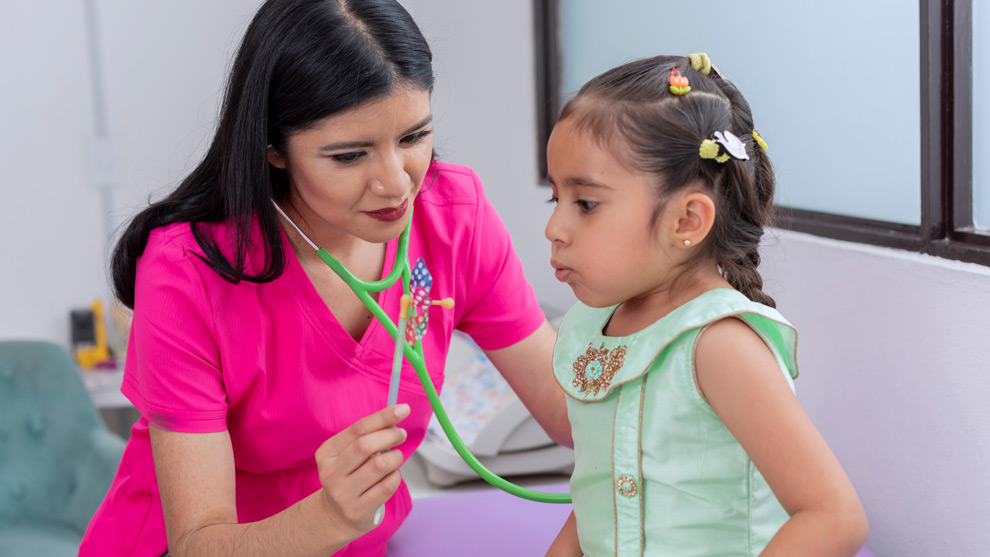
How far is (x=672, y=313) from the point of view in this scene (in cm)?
94

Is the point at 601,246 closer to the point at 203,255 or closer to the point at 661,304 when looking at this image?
the point at 661,304

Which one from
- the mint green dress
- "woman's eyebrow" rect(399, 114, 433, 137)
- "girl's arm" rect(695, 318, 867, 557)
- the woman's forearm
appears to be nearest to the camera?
"girl's arm" rect(695, 318, 867, 557)

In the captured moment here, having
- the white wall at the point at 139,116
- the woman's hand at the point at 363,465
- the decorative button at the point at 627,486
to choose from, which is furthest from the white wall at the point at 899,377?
the white wall at the point at 139,116

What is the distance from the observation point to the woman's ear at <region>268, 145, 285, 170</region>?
3.81 ft

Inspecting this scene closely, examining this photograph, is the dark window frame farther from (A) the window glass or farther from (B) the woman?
(B) the woman

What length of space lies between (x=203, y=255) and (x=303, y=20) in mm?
335

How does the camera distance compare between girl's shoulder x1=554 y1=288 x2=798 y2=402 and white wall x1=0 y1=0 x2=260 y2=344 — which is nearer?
girl's shoulder x1=554 y1=288 x2=798 y2=402

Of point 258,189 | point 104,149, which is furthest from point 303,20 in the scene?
point 104,149

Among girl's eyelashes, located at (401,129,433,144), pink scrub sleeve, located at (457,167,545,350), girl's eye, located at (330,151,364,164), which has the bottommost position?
pink scrub sleeve, located at (457,167,545,350)

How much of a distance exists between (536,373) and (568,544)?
379mm

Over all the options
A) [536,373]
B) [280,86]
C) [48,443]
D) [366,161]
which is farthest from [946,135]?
[48,443]

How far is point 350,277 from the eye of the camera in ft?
3.64

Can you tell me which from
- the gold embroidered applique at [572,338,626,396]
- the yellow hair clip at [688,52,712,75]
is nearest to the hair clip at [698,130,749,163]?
the yellow hair clip at [688,52,712,75]

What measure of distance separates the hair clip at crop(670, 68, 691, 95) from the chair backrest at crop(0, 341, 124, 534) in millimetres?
1579
